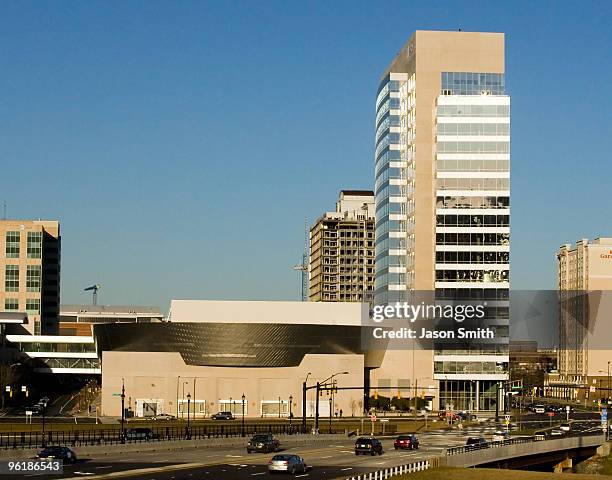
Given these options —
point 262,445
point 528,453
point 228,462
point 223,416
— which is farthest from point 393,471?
point 223,416

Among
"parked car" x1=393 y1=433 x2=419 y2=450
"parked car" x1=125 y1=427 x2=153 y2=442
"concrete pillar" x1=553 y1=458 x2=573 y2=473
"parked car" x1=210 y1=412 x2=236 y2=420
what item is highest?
"parked car" x1=125 y1=427 x2=153 y2=442

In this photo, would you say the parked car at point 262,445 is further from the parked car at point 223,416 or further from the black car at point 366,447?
the parked car at point 223,416

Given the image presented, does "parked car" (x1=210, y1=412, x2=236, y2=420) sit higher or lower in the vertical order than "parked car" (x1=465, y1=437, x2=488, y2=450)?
lower

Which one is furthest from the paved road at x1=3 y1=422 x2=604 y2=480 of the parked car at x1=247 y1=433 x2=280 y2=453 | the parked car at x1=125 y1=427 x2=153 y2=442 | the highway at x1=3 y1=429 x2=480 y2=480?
the parked car at x1=125 y1=427 x2=153 y2=442

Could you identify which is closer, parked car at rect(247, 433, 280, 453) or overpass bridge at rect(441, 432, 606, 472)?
overpass bridge at rect(441, 432, 606, 472)

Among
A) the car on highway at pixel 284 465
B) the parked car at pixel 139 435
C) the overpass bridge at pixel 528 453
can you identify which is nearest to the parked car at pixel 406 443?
the overpass bridge at pixel 528 453

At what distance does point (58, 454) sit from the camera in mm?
88812

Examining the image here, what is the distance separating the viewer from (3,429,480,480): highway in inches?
3201

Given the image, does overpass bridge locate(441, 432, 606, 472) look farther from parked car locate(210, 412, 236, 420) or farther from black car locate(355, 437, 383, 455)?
parked car locate(210, 412, 236, 420)

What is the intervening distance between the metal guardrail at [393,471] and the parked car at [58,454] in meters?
23.3

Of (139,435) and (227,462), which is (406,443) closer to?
(139,435)

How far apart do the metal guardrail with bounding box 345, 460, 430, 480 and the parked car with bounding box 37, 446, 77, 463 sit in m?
23.3

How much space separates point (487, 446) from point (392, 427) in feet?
174

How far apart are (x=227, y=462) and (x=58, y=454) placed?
44.8 feet
